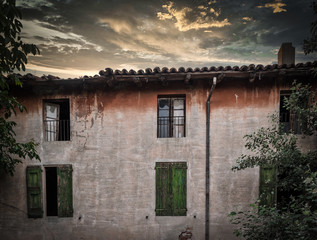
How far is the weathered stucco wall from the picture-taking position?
5.54 metres

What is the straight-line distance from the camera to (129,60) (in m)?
8.77

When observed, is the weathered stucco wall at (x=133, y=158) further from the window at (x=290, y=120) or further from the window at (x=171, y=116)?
the window at (x=290, y=120)

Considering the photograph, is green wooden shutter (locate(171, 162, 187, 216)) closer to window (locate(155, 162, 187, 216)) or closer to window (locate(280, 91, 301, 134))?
window (locate(155, 162, 187, 216))

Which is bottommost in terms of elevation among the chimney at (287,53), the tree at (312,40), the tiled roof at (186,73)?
the tiled roof at (186,73)

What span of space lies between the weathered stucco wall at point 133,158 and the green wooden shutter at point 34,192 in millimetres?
227

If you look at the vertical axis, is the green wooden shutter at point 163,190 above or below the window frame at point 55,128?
below

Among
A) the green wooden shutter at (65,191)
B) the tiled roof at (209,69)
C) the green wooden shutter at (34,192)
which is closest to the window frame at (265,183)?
the tiled roof at (209,69)

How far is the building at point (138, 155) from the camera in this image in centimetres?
552

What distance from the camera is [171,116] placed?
5.91m

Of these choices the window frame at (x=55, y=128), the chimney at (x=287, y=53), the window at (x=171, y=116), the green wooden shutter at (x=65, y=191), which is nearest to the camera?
the green wooden shutter at (x=65, y=191)

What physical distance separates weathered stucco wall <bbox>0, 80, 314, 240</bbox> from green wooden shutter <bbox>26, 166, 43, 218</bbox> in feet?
0.74

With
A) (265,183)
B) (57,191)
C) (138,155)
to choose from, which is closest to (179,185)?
(138,155)

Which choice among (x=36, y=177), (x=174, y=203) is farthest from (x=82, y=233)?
(x=174, y=203)

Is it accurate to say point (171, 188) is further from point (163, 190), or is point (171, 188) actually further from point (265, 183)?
point (265, 183)
